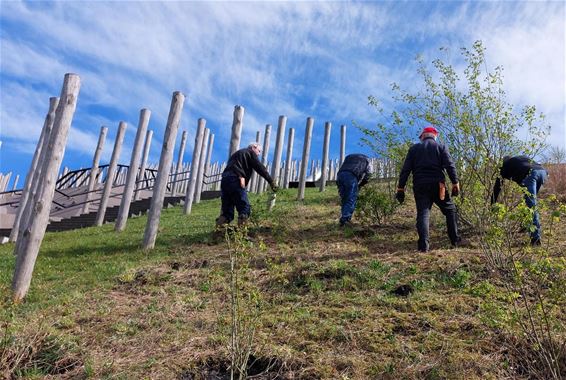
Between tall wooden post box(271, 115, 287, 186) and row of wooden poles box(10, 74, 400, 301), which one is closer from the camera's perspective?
row of wooden poles box(10, 74, 400, 301)

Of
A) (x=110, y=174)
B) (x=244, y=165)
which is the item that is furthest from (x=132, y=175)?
(x=244, y=165)

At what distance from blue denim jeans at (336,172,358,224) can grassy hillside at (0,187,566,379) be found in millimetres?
726

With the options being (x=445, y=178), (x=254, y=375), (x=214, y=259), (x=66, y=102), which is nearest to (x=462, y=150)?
(x=445, y=178)

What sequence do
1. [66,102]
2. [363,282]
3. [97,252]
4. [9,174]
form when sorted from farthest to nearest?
[9,174], [97,252], [66,102], [363,282]

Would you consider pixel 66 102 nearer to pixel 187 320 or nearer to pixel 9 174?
pixel 187 320

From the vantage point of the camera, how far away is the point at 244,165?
9.06 meters

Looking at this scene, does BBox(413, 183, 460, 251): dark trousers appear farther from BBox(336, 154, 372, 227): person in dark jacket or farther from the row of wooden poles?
the row of wooden poles

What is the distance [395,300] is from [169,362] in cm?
250

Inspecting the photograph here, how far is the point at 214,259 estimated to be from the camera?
25.4 ft

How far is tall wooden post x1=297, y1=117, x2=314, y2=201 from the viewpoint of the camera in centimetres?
1444

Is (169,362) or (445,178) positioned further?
(445,178)

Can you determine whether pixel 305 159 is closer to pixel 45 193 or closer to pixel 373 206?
pixel 373 206

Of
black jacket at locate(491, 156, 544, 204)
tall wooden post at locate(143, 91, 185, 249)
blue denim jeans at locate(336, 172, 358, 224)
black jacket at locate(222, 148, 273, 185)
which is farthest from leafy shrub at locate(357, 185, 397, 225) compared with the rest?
tall wooden post at locate(143, 91, 185, 249)

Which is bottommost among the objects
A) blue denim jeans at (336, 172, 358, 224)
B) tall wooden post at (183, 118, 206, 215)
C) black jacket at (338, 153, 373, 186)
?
blue denim jeans at (336, 172, 358, 224)
